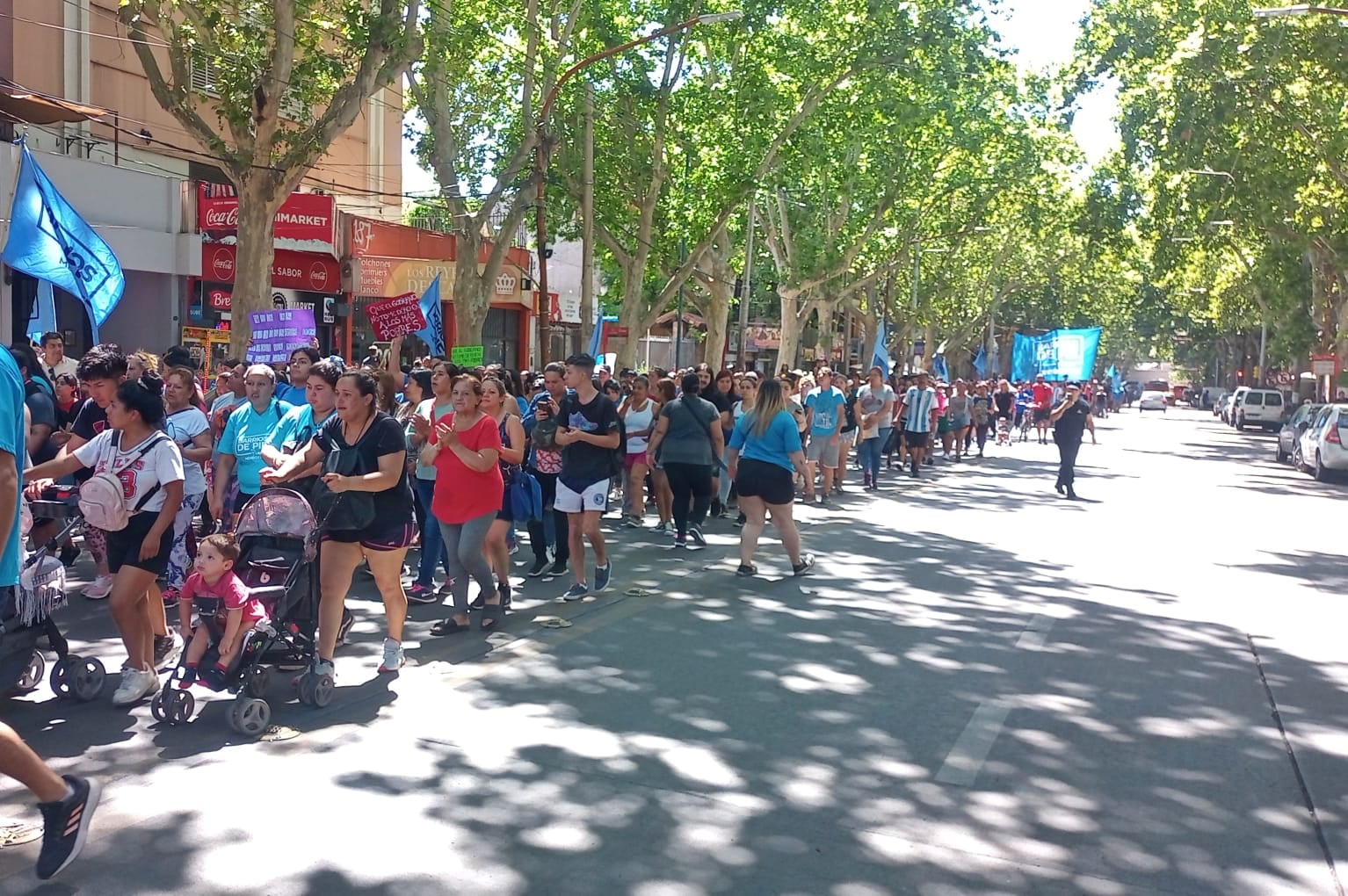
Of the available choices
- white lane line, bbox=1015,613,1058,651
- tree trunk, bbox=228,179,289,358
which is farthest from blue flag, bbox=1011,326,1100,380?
white lane line, bbox=1015,613,1058,651

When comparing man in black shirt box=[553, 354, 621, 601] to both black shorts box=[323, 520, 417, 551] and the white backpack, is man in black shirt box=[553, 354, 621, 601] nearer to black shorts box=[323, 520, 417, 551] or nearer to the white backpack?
black shorts box=[323, 520, 417, 551]

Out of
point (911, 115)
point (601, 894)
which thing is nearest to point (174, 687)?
point (601, 894)

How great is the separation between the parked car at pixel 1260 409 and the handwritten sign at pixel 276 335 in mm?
50978

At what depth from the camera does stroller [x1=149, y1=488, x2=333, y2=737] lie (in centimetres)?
626

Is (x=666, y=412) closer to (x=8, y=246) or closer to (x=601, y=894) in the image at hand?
(x=8, y=246)

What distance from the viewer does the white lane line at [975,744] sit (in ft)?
19.2

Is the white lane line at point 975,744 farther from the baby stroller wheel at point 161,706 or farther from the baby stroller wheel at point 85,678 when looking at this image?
the baby stroller wheel at point 85,678

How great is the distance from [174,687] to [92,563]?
5.24 metres

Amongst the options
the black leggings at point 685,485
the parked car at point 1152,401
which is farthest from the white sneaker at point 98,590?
the parked car at point 1152,401

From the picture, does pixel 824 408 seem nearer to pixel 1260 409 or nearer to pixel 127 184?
pixel 127 184

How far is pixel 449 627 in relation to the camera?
341 inches

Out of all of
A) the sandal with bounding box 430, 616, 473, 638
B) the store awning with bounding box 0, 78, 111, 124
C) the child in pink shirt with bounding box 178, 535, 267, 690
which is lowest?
the sandal with bounding box 430, 616, 473, 638

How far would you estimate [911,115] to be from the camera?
99.9ft

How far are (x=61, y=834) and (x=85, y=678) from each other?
2.48 metres
